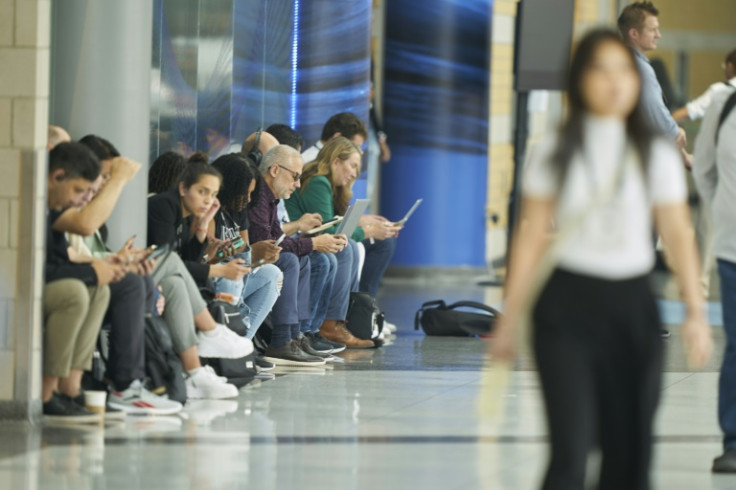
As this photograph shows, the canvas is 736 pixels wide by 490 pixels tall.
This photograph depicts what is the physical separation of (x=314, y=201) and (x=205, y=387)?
2.50 metres

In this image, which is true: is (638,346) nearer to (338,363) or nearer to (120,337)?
(120,337)

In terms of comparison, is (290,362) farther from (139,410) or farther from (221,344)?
(139,410)

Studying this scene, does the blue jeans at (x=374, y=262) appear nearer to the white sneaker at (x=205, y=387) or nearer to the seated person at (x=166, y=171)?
the seated person at (x=166, y=171)

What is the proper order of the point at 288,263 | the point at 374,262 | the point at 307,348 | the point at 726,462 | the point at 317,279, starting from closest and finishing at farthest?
the point at 726,462 → the point at 288,263 → the point at 307,348 → the point at 317,279 → the point at 374,262

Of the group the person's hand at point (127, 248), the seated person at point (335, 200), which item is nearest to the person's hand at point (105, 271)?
the person's hand at point (127, 248)

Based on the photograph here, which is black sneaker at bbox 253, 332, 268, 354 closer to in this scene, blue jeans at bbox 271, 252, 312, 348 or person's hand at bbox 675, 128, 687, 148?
blue jeans at bbox 271, 252, 312, 348

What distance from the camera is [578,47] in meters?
3.53

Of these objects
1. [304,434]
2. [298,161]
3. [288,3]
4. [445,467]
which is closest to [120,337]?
[304,434]

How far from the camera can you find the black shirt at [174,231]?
22.8ft

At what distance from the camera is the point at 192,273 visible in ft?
23.2

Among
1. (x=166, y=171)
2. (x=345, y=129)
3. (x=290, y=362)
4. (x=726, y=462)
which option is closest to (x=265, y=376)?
Answer: (x=290, y=362)

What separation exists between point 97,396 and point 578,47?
127 inches

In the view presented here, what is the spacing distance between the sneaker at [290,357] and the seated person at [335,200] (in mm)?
598

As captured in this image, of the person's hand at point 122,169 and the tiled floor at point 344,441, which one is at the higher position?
the person's hand at point 122,169
